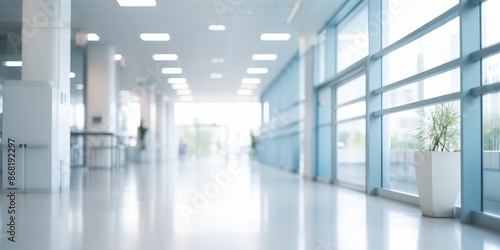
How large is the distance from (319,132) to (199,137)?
2349 centimetres

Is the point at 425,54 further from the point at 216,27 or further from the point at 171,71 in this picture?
the point at 171,71

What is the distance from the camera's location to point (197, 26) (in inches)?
415

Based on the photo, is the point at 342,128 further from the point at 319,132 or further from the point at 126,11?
the point at 126,11

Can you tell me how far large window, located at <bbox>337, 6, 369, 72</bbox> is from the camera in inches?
322

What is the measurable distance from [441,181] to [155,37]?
27.6 feet

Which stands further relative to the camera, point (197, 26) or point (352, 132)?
point (197, 26)

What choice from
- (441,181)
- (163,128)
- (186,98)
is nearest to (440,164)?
(441,181)

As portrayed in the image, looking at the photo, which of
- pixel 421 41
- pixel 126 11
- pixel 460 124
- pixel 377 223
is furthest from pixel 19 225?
pixel 126 11

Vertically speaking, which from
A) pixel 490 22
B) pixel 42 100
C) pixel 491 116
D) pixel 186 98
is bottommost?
pixel 491 116

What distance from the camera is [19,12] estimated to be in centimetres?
749

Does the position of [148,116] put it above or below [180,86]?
below

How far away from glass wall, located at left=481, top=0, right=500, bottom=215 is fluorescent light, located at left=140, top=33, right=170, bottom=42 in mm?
8072

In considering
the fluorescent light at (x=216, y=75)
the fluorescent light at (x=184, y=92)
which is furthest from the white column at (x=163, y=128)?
the fluorescent light at (x=216, y=75)

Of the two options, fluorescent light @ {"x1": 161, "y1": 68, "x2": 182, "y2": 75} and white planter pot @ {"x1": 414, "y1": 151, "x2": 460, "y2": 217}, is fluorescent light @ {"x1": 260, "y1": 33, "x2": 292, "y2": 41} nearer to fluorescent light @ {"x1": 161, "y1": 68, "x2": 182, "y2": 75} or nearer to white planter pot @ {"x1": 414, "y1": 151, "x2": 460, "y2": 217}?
fluorescent light @ {"x1": 161, "y1": 68, "x2": 182, "y2": 75}
